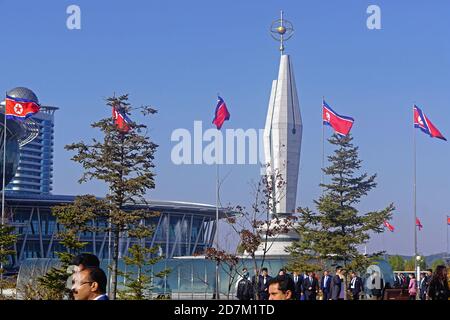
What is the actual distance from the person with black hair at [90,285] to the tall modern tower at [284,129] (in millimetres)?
62517

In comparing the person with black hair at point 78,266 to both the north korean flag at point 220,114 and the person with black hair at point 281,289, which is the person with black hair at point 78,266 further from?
the north korean flag at point 220,114

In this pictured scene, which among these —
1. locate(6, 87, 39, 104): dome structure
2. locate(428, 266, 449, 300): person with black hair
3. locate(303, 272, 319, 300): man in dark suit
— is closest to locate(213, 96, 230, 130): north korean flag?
locate(303, 272, 319, 300): man in dark suit

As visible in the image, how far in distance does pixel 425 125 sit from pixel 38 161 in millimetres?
153040

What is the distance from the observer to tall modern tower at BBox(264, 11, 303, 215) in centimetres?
6900

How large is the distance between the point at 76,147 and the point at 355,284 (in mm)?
13316

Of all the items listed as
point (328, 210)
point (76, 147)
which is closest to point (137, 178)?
point (76, 147)

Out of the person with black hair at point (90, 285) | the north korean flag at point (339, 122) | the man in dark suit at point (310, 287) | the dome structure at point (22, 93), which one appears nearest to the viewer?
the person with black hair at point (90, 285)

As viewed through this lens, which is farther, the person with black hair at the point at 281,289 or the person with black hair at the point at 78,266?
the person with black hair at the point at 281,289

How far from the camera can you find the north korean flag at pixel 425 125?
38.4m

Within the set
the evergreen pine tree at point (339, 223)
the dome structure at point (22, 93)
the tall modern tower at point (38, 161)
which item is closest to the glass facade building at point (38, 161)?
the tall modern tower at point (38, 161)

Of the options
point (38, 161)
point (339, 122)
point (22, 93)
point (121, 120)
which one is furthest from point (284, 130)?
point (38, 161)

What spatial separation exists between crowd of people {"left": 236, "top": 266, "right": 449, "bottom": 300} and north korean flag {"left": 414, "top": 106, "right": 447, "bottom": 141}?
29.5 ft

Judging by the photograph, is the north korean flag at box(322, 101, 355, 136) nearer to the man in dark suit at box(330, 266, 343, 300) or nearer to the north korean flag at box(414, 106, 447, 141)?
the north korean flag at box(414, 106, 447, 141)
